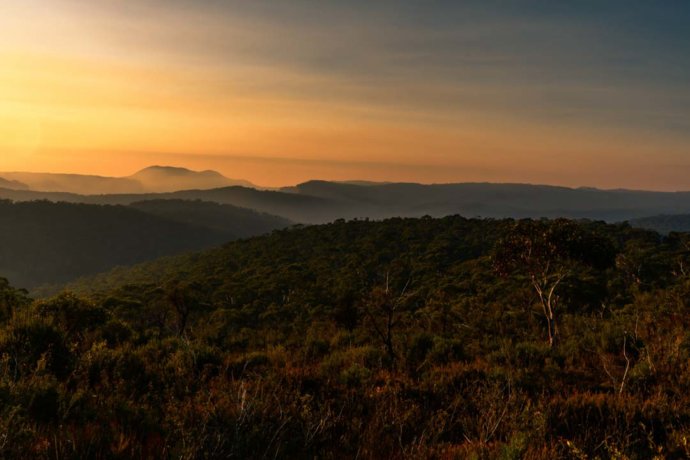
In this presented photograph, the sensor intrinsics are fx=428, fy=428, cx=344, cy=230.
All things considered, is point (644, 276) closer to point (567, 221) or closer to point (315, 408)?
point (567, 221)

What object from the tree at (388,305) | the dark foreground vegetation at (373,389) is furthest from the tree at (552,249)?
the tree at (388,305)

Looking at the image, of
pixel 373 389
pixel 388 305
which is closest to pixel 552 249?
pixel 388 305

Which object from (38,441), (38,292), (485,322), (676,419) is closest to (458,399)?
(676,419)

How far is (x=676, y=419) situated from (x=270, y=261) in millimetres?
66680

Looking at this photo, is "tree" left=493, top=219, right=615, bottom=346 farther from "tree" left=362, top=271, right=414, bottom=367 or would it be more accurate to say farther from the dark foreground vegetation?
"tree" left=362, top=271, right=414, bottom=367

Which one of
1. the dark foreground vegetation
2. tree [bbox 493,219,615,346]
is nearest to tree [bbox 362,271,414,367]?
the dark foreground vegetation

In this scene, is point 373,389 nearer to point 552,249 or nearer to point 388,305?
point 388,305

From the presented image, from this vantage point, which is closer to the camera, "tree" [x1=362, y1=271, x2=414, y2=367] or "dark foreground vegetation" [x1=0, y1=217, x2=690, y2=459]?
"dark foreground vegetation" [x1=0, y1=217, x2=690, y2=459]

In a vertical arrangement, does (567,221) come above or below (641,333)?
above

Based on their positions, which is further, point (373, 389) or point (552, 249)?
point (552, 249)

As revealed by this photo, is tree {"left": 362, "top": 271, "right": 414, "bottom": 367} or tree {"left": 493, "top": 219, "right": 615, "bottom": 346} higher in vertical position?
tree {"left": 493, "top": 219, "right": 615, "bottom": 346}

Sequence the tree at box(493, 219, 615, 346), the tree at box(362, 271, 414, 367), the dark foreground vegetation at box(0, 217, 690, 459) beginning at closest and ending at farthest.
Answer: the dark foreground vegetation at box(0, 217, 690, 459) < the tree at box(362, 271, 414, 367) < the tree at box(493, 219, 615, 346)

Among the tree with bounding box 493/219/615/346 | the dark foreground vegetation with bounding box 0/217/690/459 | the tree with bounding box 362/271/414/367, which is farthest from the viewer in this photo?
the tree with bounding box 493/219/615/346

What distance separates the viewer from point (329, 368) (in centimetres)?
964
